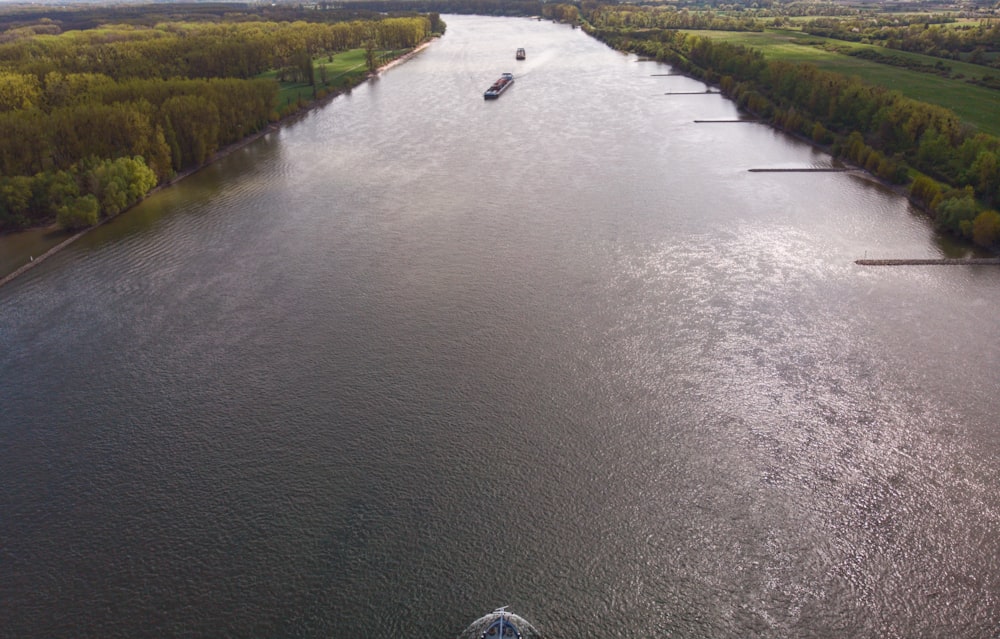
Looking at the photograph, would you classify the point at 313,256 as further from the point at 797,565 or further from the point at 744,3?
the point at 744,3

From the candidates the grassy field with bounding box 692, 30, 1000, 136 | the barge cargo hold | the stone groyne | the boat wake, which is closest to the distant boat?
the boat wake

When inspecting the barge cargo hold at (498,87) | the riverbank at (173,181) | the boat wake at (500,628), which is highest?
the barge cargo hold at (498,87)

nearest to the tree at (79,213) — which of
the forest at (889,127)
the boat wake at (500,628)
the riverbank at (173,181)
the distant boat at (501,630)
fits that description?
the riverbank at (173,181)

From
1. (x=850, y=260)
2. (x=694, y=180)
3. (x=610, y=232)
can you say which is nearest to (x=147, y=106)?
(x=610, y=232)

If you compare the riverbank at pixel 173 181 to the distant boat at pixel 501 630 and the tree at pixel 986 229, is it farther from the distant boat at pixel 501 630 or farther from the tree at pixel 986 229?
the tree at pixel 986 229

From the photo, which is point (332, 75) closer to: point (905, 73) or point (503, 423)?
point (905, 73)

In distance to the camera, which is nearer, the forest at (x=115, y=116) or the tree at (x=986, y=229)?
the tree at (x=986, y=229)
